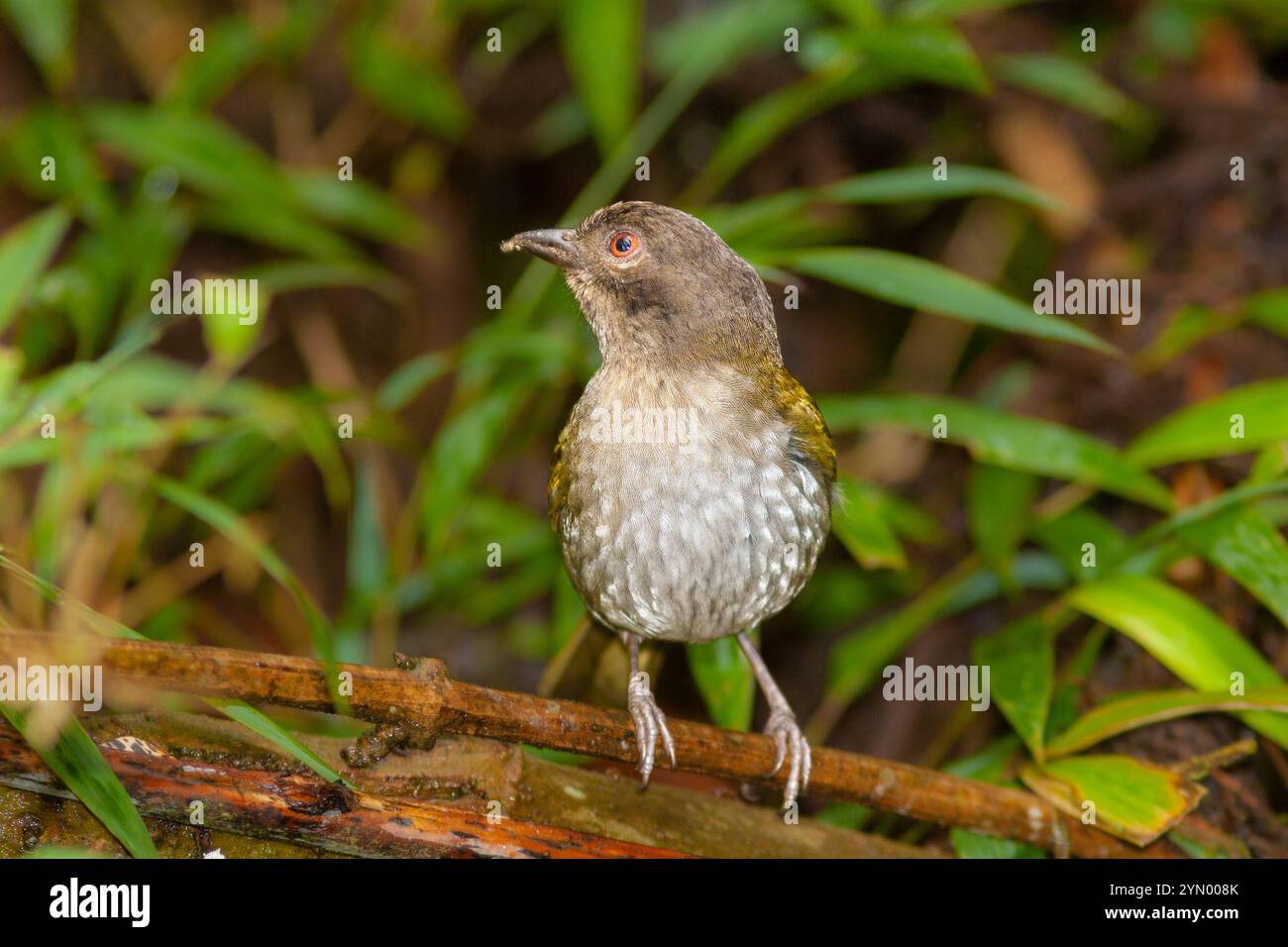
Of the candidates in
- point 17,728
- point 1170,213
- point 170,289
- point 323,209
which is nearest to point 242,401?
point 170,289

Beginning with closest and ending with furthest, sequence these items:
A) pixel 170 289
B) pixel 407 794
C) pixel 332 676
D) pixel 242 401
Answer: pixel 332 676 → pixel 407 794 → pixel 242 401 → pixel 170 289

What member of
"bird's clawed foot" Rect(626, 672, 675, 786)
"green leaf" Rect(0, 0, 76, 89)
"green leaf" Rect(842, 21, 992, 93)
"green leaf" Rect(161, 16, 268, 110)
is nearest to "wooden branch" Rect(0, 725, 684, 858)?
"bird's clawed foot" Rect(626, 672, 675, 786)

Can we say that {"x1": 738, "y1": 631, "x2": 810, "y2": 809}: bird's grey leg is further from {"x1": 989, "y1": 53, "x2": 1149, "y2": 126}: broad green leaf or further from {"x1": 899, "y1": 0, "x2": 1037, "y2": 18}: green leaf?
{"x1": 989, "y1": 53, "x2": 1149, "y2": 126}: broad green leaf

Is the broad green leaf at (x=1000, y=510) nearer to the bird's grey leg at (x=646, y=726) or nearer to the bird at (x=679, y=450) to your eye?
the bird at (x=679, y=450)

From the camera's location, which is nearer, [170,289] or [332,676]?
[332,676]

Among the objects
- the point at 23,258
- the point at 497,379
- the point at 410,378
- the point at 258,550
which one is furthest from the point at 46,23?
the point at 258,550

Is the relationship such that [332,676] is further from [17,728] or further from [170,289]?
[170,289]
